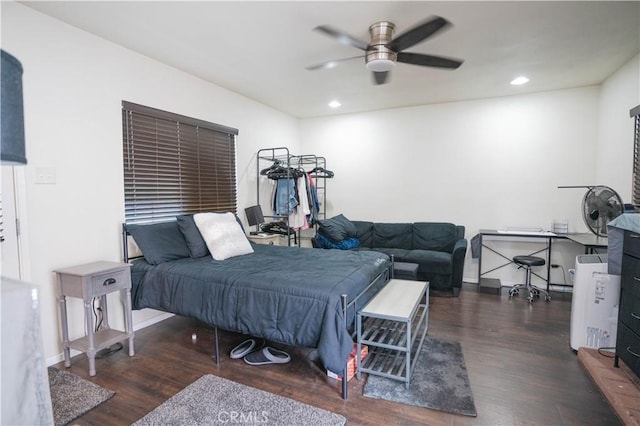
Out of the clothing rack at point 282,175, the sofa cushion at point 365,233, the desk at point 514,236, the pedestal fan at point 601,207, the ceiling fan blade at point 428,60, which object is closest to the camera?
the ceiling fan blade at point 428,60

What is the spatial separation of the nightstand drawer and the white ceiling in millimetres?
1932

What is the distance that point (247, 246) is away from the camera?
131 inches

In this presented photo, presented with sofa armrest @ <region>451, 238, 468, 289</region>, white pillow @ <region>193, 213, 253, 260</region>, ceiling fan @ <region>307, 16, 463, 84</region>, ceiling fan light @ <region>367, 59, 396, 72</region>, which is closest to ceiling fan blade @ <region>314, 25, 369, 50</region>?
ceiling fan @ <region>307, 16, 463, 84</region>

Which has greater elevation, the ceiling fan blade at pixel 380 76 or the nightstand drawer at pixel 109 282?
the ceiling fan blade at pixel 380 76

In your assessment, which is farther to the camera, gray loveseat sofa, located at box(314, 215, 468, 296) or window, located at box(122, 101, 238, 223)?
gray loveseat sofa, located at box(314, 215, 468, 296)

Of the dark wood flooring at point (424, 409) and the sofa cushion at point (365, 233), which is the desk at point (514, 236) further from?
the sofa cushion at point (365, 233)

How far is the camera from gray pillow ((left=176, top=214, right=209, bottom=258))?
3.12m

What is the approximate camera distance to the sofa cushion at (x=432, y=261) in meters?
4.09

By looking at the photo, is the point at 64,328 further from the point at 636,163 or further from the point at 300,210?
A: the point at 636,163

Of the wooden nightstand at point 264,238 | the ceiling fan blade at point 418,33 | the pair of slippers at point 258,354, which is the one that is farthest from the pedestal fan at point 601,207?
the wooden nightstand at point 264,238

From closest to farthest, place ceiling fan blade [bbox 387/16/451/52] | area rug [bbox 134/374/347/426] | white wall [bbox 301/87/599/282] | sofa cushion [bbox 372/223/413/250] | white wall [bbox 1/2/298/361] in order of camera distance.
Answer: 1. area rug [bbox 134/374/347/426]
2. ceiling fan blade [bbox 387/16/451/52]
3. white wall [bbox 1/2/298/361]
4. white wall [bbox 301/87/599/282]
5. sofa cushion [bbox 372/223/413/250]

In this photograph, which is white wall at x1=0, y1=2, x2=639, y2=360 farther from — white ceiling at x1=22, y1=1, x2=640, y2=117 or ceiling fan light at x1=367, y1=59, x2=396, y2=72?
ceiling fan light at x1=367, y1=59, x2=396, y2=72

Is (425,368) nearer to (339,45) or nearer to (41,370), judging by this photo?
(41,370)

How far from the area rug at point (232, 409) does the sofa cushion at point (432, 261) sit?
8.78 ft
